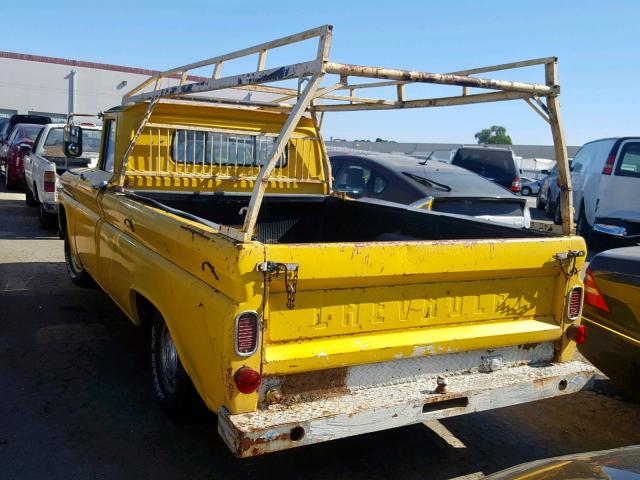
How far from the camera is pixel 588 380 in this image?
3506mm

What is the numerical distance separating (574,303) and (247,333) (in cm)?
197

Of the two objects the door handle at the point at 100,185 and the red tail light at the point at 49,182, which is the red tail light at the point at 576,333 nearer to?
the door handle at the point at 100,185

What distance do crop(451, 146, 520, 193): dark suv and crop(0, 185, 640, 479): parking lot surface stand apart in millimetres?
9936

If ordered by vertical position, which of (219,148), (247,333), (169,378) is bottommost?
(169,378)

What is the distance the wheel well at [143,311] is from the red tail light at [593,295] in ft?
9.41

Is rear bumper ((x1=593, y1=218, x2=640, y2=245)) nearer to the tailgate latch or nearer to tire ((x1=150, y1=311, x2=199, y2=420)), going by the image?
tire ((x1=150, y1=311, x2=199, y2=420))

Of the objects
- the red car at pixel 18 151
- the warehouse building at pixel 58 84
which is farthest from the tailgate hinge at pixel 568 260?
the warehouse building at pixel 58 84

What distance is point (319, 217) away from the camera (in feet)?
18.4

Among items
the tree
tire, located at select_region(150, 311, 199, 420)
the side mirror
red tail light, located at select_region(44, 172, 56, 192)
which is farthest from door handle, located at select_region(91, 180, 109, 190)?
the tree

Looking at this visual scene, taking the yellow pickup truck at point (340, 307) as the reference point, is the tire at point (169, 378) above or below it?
below

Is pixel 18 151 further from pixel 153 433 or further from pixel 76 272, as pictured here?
pixel 153 433

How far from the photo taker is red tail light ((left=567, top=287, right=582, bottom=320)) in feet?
11.6

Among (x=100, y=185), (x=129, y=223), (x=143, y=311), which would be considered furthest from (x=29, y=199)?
(x=143, y=311)

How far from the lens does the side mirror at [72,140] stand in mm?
6180
